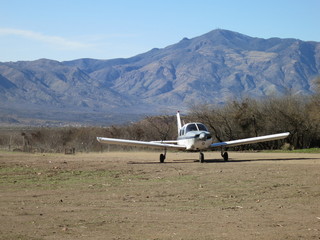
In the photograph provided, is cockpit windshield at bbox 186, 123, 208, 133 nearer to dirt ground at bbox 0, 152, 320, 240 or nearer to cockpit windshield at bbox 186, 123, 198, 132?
cockpit windshield at bbox 186, 123, 198, 132

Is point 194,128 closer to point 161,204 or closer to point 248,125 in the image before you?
point 161,204

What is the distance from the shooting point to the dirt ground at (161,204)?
11.4m

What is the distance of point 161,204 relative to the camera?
15.0m

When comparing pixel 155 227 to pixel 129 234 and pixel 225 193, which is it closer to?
pixel 129 234

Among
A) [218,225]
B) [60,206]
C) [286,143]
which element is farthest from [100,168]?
[286,143]

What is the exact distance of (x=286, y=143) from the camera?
50.9 metres

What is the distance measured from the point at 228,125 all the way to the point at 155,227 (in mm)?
43215

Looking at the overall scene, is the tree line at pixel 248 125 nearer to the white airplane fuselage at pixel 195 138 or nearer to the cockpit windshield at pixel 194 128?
the cockpit windshield at pixel 194 128

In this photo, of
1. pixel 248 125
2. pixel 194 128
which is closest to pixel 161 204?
pixel 194 128

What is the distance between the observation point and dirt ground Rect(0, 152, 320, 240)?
11.4m

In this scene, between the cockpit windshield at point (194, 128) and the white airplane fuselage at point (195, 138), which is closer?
the white airplane fuselage at point (195, 138)

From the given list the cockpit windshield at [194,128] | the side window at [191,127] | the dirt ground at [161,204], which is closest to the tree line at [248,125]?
the cockpit windshield at [194,128]

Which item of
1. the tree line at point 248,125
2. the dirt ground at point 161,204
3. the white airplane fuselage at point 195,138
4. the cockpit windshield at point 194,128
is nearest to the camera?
the dirt ground at point 161,204

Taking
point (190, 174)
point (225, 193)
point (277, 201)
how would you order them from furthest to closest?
1. point (190, 174)
2. point (225, 193)
3. point (277, 201)
